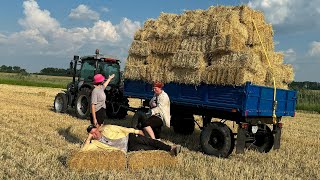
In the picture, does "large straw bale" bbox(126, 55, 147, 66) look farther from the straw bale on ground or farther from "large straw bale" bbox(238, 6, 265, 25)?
"large straw bale" bbox(238, 6, 265, 25)

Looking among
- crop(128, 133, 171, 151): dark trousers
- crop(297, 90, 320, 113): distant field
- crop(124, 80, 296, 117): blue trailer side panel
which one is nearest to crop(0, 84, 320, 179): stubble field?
crop(128, 133, 171, 151): dark trousers

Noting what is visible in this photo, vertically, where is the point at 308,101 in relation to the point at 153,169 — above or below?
above

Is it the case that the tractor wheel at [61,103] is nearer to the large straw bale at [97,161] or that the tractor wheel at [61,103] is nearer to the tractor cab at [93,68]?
the tractor cab at [93,68]

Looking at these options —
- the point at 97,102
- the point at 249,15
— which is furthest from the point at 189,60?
the point at 97,102

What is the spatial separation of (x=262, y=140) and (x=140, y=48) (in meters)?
4.10

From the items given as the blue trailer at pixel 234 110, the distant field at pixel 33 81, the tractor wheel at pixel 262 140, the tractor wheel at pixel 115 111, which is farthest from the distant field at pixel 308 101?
the distant field at pixel 33 81

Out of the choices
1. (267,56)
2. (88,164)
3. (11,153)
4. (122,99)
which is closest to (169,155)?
(88,164)

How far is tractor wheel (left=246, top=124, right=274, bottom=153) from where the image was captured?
33.1 feet

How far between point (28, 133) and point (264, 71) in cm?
589

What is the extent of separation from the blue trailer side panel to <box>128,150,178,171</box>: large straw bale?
2.37 metres

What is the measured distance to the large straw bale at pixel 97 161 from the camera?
6637 millimetres

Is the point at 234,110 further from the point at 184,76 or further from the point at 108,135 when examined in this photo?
the point at 108,135

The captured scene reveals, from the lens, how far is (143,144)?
303 inches

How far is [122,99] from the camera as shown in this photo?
1456cm
